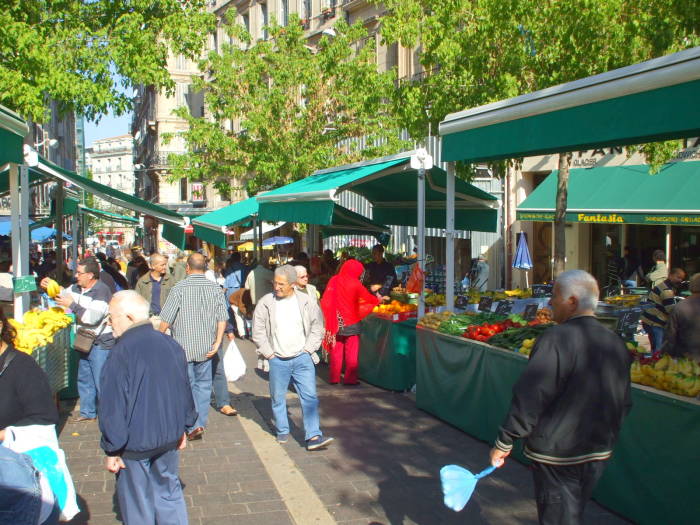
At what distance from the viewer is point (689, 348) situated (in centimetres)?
582

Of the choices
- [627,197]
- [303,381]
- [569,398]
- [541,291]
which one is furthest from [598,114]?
[627,197]

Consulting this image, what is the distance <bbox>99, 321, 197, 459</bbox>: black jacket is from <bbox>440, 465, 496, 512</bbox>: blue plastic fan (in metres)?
1.53

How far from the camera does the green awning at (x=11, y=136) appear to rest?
19.5 ft

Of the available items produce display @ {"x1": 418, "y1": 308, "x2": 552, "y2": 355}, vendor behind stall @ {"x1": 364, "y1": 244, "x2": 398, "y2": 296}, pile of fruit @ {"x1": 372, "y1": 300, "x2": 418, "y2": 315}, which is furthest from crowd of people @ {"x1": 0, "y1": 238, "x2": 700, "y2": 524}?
vendor behind stall @ {"x1": 364, "y1": 244, "x2": 398, "y2": 296}

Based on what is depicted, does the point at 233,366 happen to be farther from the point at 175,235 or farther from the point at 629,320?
the point at 175,235

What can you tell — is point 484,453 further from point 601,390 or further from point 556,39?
point 556,39

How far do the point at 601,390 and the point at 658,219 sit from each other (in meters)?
12.8

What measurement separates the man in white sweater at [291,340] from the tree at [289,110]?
13440mm

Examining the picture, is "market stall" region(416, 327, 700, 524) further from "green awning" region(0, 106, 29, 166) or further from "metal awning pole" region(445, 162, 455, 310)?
"green awning" region(0, 106, 29, 166)

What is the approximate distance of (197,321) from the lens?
21.5 ft

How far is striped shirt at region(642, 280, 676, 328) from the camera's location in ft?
28.0

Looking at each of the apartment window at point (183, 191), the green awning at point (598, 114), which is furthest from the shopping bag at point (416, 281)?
the apartment window at point (183, 191)

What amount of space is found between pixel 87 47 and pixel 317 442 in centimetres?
925

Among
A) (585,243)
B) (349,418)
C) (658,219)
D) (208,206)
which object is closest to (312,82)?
(585,243)
